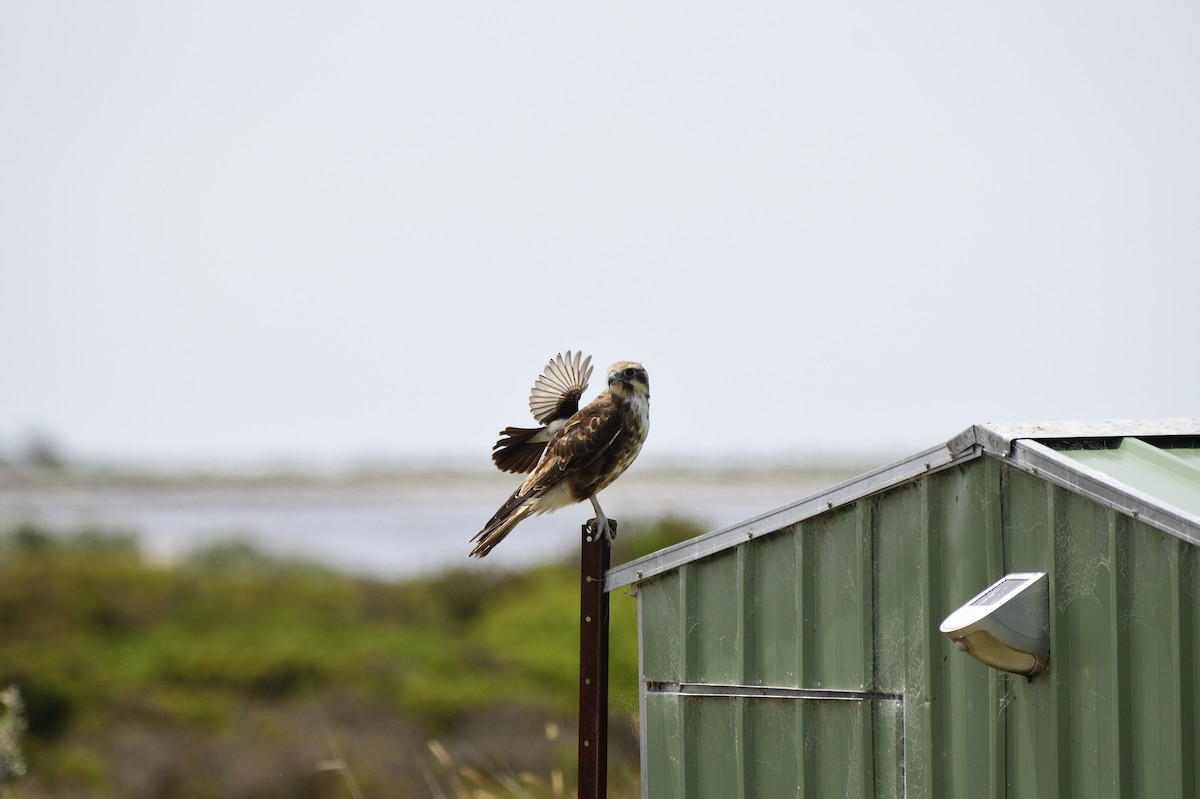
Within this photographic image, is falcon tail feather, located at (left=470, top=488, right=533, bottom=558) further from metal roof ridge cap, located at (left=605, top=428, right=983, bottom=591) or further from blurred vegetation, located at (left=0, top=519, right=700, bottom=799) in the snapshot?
blurred vegetation, located at (left=0, top=519, right=700, bottom=799)

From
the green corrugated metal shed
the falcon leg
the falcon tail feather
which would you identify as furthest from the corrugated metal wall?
the falcon tail feather

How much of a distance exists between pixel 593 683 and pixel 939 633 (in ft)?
5.66

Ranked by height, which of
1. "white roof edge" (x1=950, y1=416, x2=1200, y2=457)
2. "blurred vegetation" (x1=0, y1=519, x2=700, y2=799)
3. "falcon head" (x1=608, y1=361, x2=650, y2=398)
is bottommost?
"blurred vegetation" (x1=0, y1=519, x2=700, y2=799)

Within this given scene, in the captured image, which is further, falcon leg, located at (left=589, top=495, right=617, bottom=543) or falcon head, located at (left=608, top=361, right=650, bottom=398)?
falcon head, located at (left=608, top=361, right=650, bottom=398)

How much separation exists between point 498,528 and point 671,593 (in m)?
1.25

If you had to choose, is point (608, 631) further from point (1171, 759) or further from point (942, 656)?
point (1171, 759)

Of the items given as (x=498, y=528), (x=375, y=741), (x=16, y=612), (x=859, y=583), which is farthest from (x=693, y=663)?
(x=16, y=612)

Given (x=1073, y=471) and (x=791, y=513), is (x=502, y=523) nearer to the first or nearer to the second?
(x=791, y=513)

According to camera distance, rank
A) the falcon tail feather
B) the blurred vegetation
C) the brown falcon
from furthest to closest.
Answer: the blurred vegetation < the brown falcon < the falcon tail feather

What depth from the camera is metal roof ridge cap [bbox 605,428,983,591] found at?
536 cm

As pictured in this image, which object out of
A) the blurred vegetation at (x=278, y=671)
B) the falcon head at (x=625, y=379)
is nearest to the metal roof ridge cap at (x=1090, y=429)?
the falcon head at (x=625, y=379)

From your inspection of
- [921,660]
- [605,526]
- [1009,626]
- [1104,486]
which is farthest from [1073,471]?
[605,526]

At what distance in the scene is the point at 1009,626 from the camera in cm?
490

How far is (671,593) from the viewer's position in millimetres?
6262
